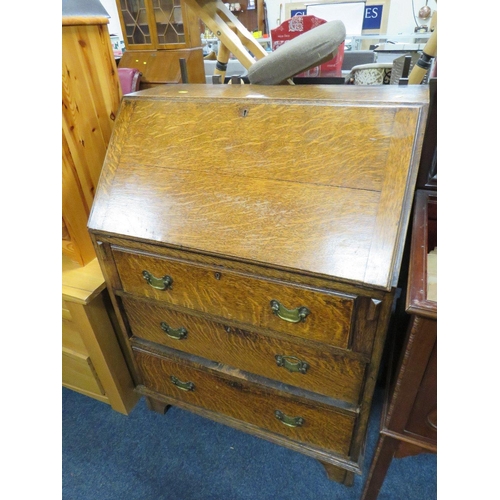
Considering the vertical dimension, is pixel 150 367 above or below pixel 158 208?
below

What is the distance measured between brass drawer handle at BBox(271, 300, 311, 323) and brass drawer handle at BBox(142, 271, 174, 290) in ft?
0.95

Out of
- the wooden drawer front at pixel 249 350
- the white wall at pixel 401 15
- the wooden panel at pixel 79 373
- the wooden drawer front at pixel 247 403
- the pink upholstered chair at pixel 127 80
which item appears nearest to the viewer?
the wooden drawer front at pixel 249 350

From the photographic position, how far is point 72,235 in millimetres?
1100

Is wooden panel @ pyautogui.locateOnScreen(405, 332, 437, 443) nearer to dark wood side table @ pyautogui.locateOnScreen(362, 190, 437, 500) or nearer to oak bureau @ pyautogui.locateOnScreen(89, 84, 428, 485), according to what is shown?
dark wood side table @ pyautogui.locateOnScreen(362, 190, 437, 500)

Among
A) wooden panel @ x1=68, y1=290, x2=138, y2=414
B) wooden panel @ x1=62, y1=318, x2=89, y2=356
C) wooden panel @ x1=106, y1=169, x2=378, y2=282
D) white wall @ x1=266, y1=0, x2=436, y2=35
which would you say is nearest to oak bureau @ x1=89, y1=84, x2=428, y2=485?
wooden panel @ x1=106, y1=169, x2=378, y2=282

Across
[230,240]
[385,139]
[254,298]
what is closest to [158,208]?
[230,240]

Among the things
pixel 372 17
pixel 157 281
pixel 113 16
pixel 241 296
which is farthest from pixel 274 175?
pixel 113 16

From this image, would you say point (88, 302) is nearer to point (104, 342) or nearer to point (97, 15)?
point (104, 342)

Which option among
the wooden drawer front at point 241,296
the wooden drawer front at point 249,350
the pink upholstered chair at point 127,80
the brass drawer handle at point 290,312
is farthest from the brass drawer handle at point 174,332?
the pink upholstered chair at point 127,80

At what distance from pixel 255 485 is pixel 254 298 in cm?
74

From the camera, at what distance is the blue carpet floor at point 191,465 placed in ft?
3.71

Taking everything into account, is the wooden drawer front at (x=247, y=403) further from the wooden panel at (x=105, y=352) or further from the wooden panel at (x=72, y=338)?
the wooden panel at (x=72, y=338)

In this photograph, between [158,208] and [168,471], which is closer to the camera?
[158,208]

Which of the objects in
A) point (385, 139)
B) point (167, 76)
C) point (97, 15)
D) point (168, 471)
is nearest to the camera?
point (385, 139)
